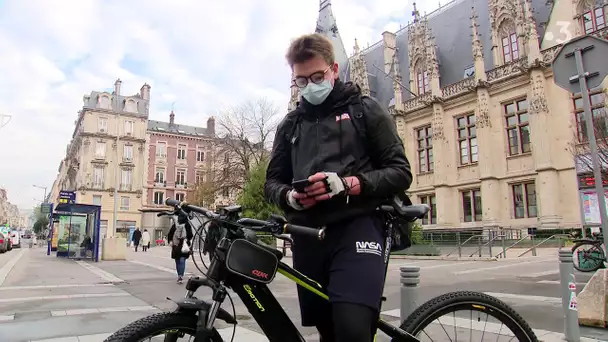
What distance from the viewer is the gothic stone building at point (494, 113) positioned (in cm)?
2448

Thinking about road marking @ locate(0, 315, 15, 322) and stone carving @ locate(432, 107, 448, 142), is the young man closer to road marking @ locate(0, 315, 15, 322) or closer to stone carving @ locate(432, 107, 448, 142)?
road marking @ locate(0, 315, 15, 322)

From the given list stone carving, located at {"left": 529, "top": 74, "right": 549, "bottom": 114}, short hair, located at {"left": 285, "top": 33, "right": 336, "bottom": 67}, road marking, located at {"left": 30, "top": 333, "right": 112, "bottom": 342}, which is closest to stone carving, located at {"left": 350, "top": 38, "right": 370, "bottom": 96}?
stone carving, located at {"left": 529, "top": 74, "right": 549, "bottom": 114}

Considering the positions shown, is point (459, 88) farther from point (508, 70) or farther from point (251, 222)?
point (251, 222)

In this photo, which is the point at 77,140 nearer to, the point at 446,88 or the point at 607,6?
the point at 446,88

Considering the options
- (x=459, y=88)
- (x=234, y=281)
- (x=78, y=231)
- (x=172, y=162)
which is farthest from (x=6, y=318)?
(x=172, y=162)

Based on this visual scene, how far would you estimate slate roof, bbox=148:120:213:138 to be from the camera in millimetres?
64688

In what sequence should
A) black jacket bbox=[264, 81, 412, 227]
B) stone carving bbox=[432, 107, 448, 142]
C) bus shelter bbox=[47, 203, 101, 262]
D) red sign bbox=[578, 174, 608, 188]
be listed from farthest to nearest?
stone carving bbox=[432, 107, 448, 142], bus shelter bbox=[47, 203, 101, 262], red sign bbox=[578, 174, 608, 188], black jacket bbox=[264, 81, 412, 227]

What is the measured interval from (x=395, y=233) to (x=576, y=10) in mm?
29129

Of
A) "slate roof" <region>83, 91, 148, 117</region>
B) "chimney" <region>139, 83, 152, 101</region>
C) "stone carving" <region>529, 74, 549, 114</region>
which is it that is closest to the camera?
"stone carving" <region>529, 74, 549, 114</region>

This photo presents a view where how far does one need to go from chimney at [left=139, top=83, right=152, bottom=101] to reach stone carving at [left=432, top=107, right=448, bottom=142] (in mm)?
47258

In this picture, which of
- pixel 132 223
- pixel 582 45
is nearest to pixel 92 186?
pixel 132 223

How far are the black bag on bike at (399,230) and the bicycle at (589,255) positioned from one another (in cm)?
1081

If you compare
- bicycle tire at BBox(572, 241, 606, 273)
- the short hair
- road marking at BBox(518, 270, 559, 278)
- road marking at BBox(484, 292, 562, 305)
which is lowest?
road marking at BBox(518, 270, 559, 278)

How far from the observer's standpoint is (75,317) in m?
6.32
